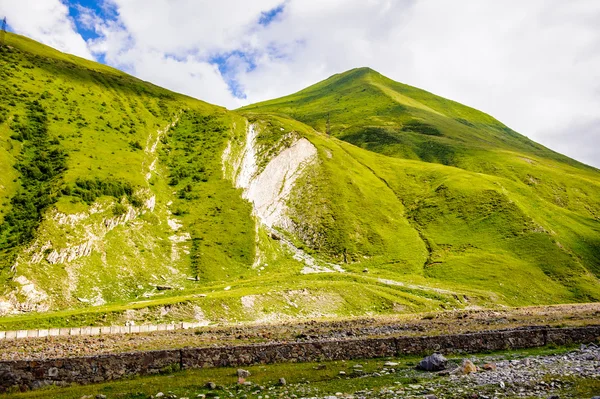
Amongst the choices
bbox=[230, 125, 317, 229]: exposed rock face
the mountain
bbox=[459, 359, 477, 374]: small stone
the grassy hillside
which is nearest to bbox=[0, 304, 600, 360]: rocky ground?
the mountain

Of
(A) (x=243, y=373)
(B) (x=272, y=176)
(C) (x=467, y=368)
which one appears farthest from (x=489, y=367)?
(B) (x=272, y=176)

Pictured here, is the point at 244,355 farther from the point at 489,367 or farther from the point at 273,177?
the point at 273,177

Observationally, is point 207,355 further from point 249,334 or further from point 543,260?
point 543,260

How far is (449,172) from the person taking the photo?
179250mm

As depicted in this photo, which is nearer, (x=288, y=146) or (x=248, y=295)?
(x=248, y=295)

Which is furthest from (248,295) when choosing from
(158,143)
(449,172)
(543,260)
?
(449,172)

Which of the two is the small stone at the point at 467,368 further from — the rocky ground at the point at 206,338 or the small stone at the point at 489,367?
the rocky ground at the point at 206,338

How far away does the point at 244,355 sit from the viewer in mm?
30578

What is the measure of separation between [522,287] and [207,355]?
97118mm

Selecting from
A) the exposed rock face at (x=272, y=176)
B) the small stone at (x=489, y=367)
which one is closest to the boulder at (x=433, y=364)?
the small stone at (x=489, y=367)

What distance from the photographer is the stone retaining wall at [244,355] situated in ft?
89.9

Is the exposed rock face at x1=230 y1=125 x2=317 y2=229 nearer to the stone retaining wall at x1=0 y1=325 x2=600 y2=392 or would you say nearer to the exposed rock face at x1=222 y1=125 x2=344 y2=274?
the exposed rock face at x1=222 y1=125 x2=344 y2=274

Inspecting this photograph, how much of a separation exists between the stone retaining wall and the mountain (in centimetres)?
3812

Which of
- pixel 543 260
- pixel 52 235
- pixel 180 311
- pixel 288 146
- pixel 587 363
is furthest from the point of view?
pixel 288 146
